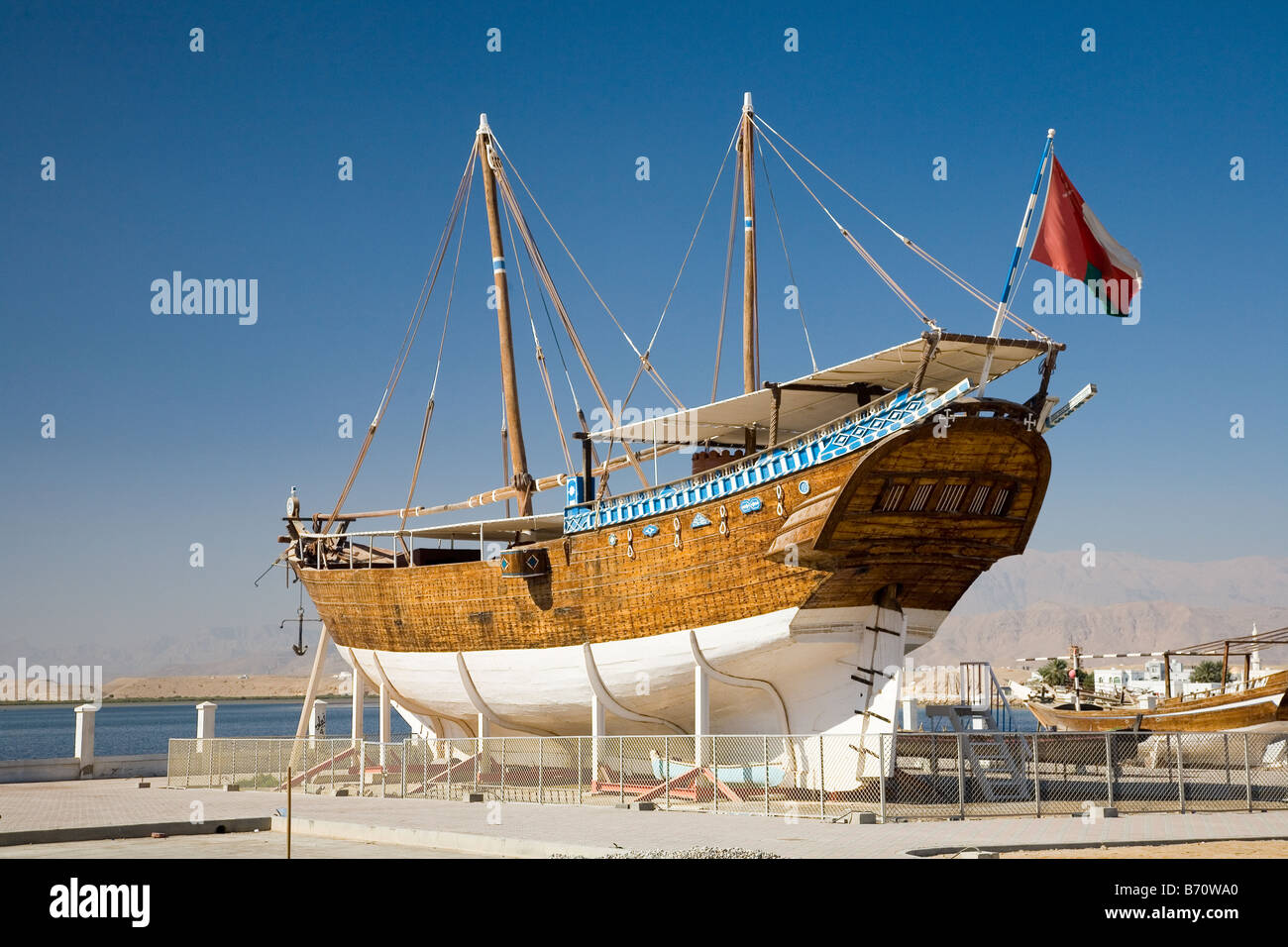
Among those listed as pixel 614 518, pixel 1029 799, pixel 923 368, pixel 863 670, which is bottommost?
pixel 1029 799

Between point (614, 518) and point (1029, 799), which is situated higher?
point (614, 518)

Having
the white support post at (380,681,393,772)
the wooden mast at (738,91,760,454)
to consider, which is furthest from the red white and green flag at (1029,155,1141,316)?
the white support post at (380,681,393,772)

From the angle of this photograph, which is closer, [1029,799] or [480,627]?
[1029,799]

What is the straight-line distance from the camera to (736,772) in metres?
25.2

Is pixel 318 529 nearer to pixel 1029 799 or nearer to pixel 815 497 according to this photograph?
pixel 815 497

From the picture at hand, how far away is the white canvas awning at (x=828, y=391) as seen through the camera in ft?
74.7

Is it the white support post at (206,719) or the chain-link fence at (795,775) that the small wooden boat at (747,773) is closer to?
the chain-link fence at (795,775)

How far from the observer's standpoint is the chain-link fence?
21.3 meters

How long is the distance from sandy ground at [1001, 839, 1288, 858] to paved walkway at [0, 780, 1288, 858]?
36cm

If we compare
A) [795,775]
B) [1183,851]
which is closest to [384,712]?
[795,775]

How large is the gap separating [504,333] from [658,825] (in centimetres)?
1897

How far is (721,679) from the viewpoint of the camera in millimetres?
26000
